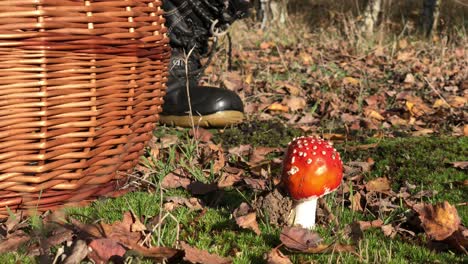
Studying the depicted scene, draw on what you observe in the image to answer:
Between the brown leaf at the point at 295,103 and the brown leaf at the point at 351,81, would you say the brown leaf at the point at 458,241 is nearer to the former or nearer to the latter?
the brown leaf at the point at 295,103

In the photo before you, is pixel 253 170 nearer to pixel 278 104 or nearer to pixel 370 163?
pixel 370 163

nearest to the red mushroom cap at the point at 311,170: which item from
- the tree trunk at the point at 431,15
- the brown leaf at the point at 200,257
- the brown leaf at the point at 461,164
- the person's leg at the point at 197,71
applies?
Result: the brown leaf at the point at 200,257

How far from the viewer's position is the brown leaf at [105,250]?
63.4 inches

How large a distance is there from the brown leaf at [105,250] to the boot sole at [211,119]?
5.89 feet

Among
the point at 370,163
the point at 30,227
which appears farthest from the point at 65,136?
the point at 370,163

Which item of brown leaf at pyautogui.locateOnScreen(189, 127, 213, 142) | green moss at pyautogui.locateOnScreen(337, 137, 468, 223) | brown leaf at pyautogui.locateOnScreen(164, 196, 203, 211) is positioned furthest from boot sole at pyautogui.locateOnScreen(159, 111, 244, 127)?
brown leaf at pyautogui.locateOnScreen(164, 196, 203, 211)

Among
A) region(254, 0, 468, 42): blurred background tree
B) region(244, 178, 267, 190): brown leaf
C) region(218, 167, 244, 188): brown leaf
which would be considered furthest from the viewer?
region(254, 0, 468, 42): blurred background tree

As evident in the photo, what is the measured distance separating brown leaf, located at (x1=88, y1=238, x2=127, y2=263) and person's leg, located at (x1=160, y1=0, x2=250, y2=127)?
178 centimetres

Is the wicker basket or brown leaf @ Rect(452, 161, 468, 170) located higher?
the wicker basket

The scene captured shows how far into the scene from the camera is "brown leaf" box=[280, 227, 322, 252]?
173 cm

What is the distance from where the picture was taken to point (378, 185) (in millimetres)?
2395

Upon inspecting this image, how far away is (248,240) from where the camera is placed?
1863 millimetres

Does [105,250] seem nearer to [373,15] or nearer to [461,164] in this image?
[461,164]

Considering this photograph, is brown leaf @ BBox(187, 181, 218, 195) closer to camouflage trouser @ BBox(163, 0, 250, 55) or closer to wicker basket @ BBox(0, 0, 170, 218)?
wicker basket @ BBox(0, 0, 170, 218)
